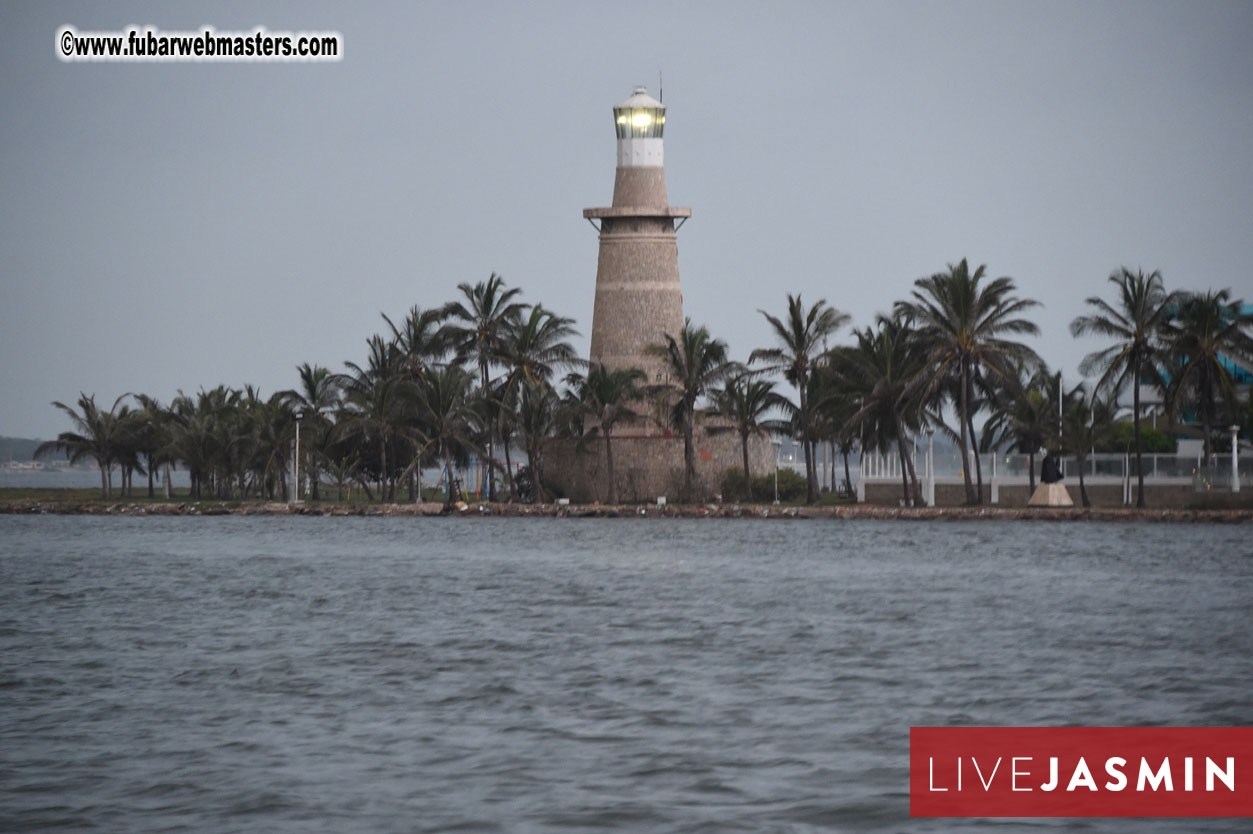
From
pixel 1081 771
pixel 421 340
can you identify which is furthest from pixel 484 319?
pixel 1081 771

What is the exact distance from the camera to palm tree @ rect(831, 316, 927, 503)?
5956cm

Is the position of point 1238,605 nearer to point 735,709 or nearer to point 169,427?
point 735,709

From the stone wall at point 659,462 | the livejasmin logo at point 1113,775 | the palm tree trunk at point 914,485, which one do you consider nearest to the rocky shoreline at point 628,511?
the palm tree trunk at point 914,485

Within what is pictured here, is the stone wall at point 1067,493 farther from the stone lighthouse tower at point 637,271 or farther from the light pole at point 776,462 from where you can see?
the stone lighthouse tower at point 637,271

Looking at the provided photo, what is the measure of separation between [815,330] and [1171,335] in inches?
508

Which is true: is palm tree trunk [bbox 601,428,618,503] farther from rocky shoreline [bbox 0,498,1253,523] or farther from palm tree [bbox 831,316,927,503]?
palm tree [bbox 831,316,927,503]

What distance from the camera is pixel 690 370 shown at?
2566 inches

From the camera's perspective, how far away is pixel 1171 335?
58.0m

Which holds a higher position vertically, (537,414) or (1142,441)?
(537,414)

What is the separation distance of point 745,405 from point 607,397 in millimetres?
5258

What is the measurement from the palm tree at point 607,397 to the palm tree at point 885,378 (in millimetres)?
8351

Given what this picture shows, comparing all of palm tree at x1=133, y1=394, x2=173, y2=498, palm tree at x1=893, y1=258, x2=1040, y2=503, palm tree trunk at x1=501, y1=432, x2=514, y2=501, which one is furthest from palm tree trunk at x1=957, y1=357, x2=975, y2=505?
palm tree at x1=133, y1=394, x2=173, y2=498

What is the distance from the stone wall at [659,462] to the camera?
6888 centimetres

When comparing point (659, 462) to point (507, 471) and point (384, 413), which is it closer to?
point (507, 471)
